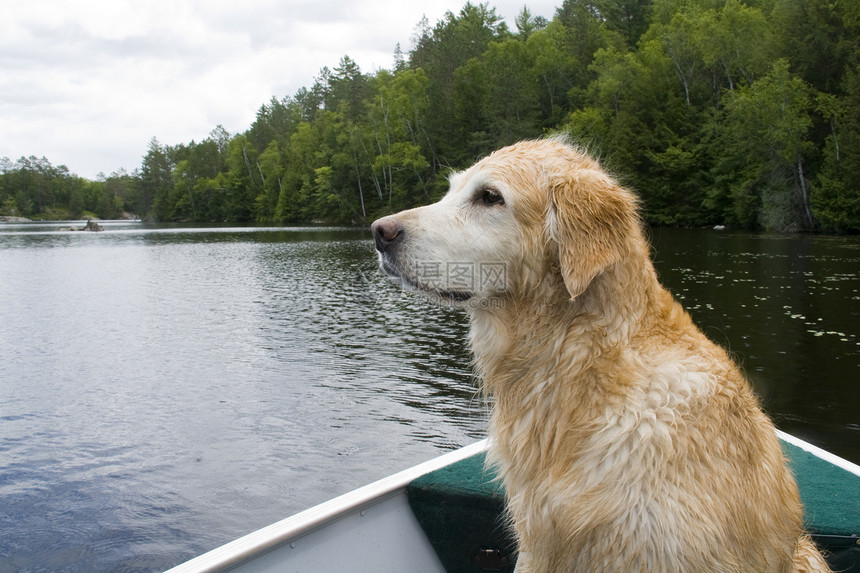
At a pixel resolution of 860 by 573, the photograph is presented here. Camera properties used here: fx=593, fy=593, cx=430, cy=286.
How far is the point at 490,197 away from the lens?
10.3ft

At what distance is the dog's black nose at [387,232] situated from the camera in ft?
10.3

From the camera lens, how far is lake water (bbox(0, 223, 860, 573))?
28.6ft

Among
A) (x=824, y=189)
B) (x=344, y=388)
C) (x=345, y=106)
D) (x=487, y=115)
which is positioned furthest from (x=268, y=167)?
(x=344, y=388)

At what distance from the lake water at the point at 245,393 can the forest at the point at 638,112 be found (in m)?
8.41

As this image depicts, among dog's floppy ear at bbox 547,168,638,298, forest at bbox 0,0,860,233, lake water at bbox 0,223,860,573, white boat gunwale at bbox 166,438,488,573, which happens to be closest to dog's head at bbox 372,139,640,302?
dog's floppy ear at bbox 547,168,638,298

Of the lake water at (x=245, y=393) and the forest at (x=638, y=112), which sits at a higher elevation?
the forest at (x=638, y=112)

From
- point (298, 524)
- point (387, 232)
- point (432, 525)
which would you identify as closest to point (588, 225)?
point (387, 232)

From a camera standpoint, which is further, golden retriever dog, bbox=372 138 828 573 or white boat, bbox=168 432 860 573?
white boat, bbox=168 432 860 573

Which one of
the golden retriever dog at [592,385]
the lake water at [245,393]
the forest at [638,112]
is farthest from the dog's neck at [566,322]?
the forest at [638,112]

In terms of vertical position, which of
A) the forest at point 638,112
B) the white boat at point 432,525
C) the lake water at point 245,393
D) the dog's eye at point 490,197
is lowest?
the lake water at point 245,393

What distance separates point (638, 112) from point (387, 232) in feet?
213

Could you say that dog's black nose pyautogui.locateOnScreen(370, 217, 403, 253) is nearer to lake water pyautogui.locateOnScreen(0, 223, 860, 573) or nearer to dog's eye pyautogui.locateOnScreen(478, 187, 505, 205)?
dog's eye pyautogui.locateOnScreen(478, 187, 505, 205)

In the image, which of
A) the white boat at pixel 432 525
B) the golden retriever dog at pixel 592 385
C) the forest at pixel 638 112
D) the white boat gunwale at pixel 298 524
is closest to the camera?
the golden retriever dog at pixel 592 385

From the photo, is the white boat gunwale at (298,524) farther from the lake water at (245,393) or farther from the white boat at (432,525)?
the lake water at (245,393)
